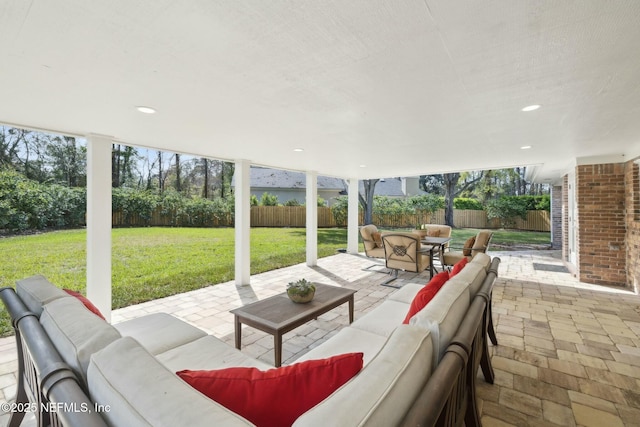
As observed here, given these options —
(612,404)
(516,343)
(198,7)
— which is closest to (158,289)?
(198,7)

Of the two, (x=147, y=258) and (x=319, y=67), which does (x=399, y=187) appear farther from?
(x=319, y=67)

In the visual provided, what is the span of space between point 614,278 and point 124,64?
7.38 metres

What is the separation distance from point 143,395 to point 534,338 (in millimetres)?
3763

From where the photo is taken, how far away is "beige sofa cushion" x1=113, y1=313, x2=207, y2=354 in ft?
6.37

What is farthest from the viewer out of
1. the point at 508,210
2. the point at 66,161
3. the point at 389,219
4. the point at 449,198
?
the point at 449,198

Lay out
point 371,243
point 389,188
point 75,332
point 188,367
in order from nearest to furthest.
A: point 75,332
point 188,367
point 371,243
point 389,188

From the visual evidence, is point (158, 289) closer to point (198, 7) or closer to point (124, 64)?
point (124, 64)

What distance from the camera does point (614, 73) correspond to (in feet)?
6.08

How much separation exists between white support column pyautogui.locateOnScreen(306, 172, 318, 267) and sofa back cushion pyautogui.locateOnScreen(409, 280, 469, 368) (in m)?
5.08

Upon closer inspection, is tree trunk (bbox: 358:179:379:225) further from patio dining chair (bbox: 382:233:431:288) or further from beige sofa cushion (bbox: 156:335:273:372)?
beige sofa cushion (bbox: 156:335:273:372)

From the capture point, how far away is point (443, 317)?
138 cm

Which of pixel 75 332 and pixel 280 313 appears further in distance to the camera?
pixel 280 313

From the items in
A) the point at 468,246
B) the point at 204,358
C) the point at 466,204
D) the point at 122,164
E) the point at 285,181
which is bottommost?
the point at 204,358

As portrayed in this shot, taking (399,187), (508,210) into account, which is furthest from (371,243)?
(399,187)
